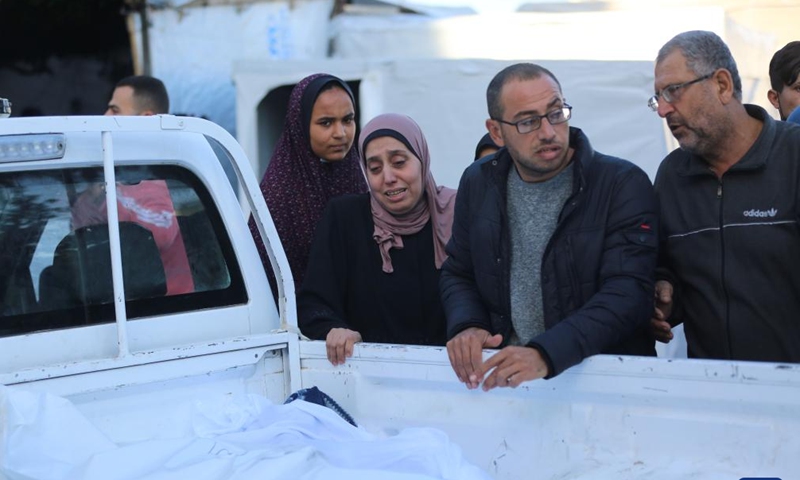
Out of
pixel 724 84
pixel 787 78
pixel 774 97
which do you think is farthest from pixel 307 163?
pixel 774 97

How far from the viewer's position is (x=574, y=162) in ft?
8.16

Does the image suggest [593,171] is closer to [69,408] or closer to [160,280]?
[160,280]

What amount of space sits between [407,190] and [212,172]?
1.94 ft

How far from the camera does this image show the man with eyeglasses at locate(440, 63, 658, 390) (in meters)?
2.33

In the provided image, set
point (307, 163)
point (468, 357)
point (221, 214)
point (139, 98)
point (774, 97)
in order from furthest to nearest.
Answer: point (139, 98) → point (774, 97) → point (307, 163) → point (221, 214) → point (468, 357)

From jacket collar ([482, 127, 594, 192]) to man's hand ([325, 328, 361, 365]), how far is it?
0.58 m

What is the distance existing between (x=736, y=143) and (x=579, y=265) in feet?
1.70

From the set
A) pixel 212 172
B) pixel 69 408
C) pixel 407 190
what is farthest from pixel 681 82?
pixel 69 408

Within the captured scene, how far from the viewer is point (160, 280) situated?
2584 millimetres

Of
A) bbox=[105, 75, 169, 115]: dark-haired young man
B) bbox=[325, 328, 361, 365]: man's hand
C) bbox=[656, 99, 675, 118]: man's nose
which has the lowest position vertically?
bbox=[325, 328, 361, 365]: man's hand

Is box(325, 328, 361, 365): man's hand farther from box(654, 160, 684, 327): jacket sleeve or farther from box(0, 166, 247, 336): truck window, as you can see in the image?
box(654, 160, 684, 327): jacket sleeve

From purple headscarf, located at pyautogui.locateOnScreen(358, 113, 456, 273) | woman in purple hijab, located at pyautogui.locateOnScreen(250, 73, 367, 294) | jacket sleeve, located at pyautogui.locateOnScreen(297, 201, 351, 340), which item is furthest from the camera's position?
woman in purple hijab, located at pyautogui.locateOnScreen(250, 73, 367, 294)

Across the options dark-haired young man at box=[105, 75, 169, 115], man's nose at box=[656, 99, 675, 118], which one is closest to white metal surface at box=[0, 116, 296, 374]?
man's nose at box=[656, 99, 675, 118]

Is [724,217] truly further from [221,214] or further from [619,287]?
[221,214]
